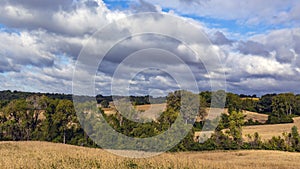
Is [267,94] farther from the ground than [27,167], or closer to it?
farther from the ground

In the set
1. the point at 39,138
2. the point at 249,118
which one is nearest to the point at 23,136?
the point at 39,138

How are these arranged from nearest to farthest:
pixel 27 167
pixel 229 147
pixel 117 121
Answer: pixel 27 167 → pixel 117 121 → pixel 229 147

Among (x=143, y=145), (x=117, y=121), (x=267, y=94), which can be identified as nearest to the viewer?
(x=143, y=145)

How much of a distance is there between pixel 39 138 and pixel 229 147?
32.8 m

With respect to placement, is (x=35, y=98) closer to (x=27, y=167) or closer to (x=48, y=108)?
(x=48, y=108)

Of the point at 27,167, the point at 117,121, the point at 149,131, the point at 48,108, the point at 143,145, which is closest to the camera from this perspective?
the point at 27,167

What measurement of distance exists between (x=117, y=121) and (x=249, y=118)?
177 ft

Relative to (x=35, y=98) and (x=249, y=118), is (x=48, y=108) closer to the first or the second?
(x=35, y=98)

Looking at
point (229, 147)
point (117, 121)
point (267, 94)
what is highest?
point (267, 94)

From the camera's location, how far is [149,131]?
50000 millimetres

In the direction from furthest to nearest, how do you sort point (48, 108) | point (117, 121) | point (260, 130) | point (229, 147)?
point (260, 130) → point (48, 108) → point (229, 147) → point (117, 121)

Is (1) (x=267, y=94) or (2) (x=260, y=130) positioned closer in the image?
(2) (x=260, y=130)

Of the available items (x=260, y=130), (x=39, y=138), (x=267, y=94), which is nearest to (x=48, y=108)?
(x=39, y=138)

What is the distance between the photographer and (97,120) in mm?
52562
